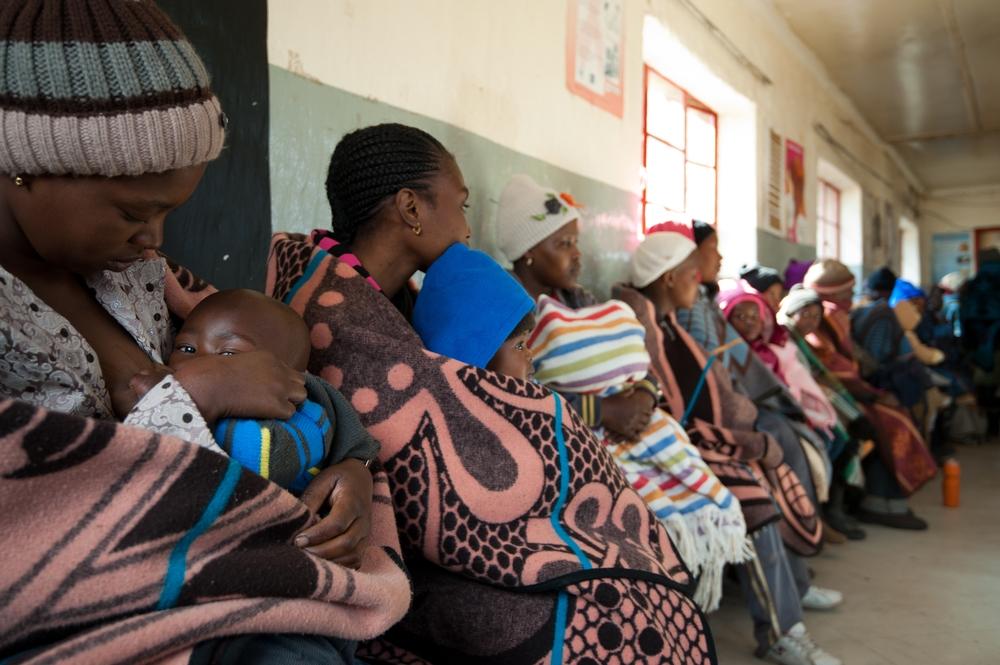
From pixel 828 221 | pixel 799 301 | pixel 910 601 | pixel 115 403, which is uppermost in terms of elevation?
pixel 828 221

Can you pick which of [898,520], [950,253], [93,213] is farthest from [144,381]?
[950,253]

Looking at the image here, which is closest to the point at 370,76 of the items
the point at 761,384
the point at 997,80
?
the point at 761,384

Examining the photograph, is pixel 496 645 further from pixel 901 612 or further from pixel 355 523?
pixel 901 612

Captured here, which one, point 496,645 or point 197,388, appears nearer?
point 197,388

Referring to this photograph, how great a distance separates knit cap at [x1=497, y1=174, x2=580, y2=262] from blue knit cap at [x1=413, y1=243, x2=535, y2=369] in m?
0.79

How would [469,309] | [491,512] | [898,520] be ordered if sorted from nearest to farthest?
1. [491,512]
2. [469,309]
3. [898,520]

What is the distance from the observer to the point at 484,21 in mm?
2512

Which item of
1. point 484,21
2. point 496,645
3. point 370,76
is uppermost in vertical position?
point 484,21

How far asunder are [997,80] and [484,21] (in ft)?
22.1

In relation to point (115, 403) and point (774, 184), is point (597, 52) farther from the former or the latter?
point (774, 184)

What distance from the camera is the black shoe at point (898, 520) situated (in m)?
3.94

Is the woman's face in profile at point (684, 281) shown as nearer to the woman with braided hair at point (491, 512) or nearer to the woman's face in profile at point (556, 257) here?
the woman's face in profile at point (556, 257)

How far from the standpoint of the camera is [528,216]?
2416 millimetres

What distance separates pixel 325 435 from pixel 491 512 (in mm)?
384
